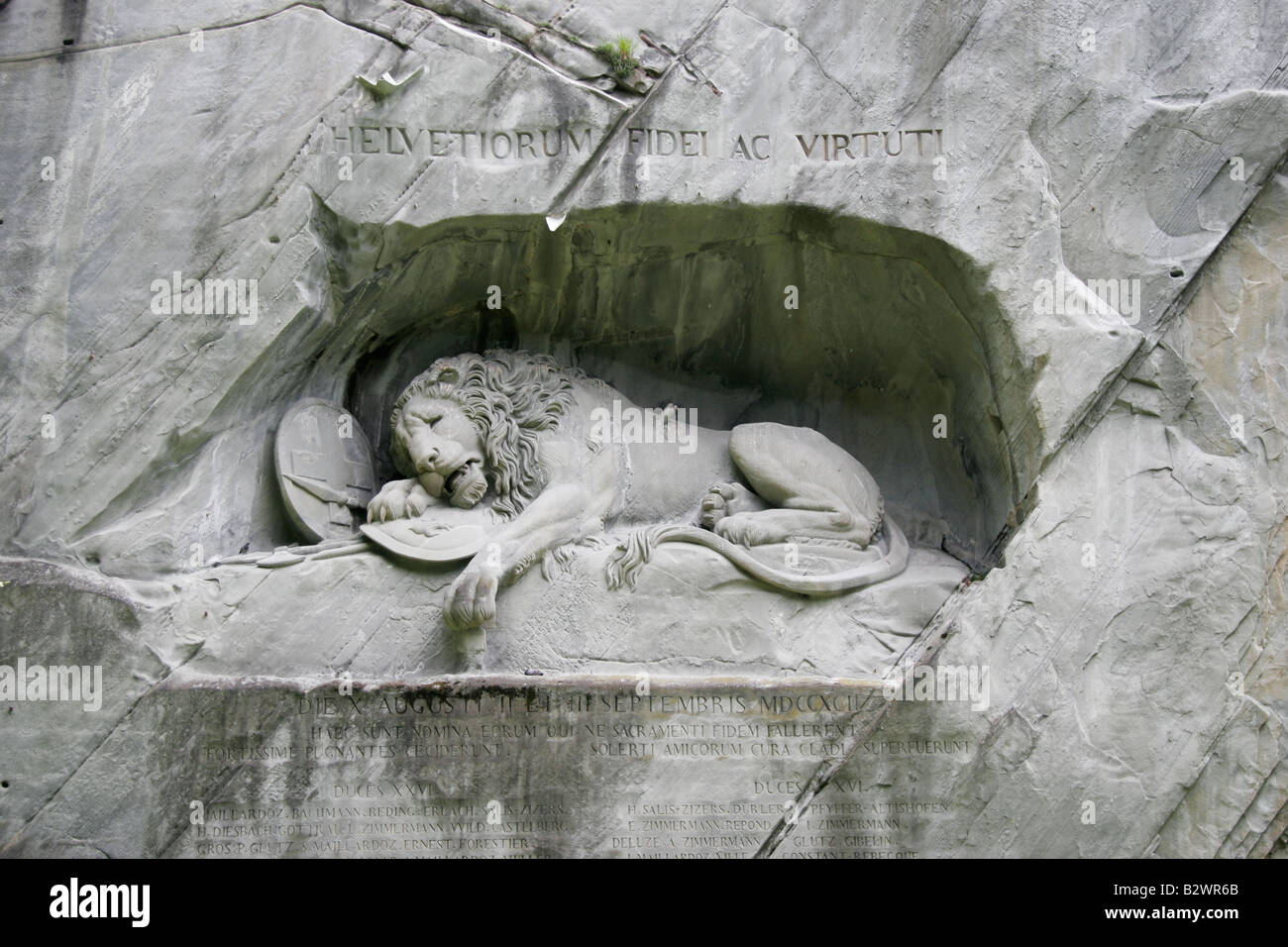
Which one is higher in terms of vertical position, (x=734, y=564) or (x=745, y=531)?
(x=745, y=531)

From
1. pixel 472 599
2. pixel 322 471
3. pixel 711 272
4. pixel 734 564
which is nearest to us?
pixel 472 599

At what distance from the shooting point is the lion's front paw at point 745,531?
655cm

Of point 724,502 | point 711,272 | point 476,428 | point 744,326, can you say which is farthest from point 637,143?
point 724,502

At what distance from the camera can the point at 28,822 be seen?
588 cm

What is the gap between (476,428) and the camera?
6.71 meters

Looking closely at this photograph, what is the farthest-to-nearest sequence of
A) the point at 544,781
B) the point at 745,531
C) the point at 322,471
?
1. the point at 322,471
2. the point at 745,531
3. the point at 544,781

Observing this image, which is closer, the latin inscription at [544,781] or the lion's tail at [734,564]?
the latin inscription at [544,781]

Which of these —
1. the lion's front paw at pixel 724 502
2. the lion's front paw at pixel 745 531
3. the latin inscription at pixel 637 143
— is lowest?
the lion's front paw at pixel 745 531

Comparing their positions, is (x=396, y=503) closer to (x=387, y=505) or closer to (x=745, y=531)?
(x=387, y=505)

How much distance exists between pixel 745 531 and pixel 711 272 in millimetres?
1274

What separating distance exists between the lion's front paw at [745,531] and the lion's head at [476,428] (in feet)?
2.81

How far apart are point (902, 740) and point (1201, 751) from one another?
1.25m

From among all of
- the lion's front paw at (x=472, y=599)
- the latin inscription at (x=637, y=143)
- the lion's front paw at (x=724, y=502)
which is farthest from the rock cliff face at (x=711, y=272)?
the lion's front paw at (x=724, y=502)

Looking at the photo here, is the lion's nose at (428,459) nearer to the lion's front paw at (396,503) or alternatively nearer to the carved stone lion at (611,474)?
the carved stone lion at (611,474)
